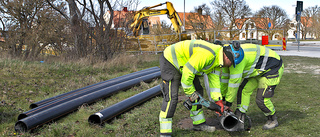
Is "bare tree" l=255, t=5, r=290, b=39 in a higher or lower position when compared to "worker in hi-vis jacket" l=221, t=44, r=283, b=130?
higher

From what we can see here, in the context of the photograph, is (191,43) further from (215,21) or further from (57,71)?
(215,21)

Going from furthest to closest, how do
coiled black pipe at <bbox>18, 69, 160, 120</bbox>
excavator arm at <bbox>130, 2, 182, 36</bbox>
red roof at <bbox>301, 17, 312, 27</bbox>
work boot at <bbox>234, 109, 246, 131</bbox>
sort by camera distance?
1. red roof at <bbox>301, 17, 312, 27</bbox>
2. excavator arm at <bbox>130, 2, 182, 36</bbox>
3. coiled black pipe at <bbox>18, 69, 160, 120</bbox>
4. work boot at <bbox>234, 109, 246, 131</bbox>

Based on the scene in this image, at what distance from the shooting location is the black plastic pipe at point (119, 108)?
4.72 m

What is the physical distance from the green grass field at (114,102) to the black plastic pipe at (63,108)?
0.12 metres

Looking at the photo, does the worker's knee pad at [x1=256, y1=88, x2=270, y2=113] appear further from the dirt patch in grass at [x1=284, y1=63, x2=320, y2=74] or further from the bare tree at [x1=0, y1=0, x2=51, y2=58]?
the bare tree at [x1=0, y1=0, x2=51, y2=58]

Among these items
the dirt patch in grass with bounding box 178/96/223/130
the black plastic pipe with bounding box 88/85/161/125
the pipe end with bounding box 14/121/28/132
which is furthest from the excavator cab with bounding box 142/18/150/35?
the pipe end with bounding box 14/121/28/132

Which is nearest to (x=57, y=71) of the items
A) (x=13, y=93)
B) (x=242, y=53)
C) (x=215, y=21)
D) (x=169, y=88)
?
(x=13, y=93)

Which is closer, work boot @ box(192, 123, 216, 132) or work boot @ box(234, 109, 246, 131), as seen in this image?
work boot @ box(234, 109, 246, 131)

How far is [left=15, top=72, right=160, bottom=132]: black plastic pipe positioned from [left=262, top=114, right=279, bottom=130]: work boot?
3724mm

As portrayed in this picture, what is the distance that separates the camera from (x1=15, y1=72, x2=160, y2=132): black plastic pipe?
4426 mm

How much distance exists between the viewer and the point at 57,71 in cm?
951

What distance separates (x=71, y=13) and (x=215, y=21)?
2062 cm

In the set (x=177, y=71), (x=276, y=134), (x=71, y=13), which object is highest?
(x=71, y=13)

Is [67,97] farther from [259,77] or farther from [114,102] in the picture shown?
[259,77]
